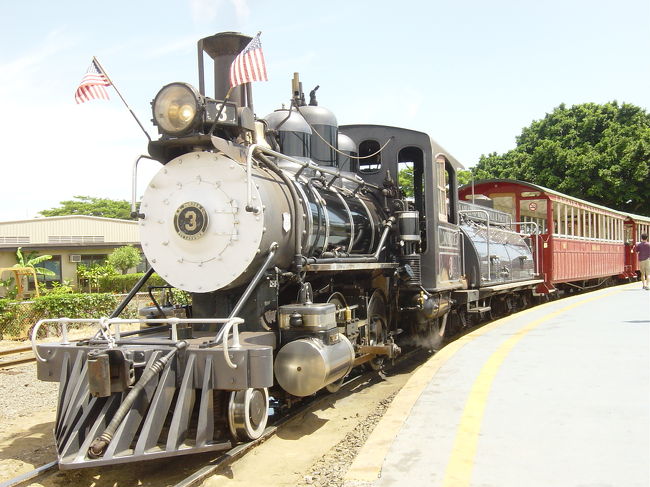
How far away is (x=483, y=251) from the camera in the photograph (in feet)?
35.8

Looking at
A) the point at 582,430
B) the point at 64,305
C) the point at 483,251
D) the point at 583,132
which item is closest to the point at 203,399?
the point at 582,430

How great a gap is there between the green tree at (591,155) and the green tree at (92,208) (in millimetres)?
35885

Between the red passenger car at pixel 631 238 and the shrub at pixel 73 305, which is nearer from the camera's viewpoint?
the shrub at pixel 73 305

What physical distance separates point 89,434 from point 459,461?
251cm

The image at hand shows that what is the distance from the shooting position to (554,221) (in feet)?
51.7

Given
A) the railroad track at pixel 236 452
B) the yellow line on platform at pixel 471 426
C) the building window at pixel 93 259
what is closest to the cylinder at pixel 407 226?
the yellow line on platform at pixel 471 426

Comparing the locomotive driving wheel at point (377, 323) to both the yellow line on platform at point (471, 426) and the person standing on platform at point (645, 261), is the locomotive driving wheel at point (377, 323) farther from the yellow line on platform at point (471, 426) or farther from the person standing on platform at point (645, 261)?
the person standing on platform at point (645, 261)

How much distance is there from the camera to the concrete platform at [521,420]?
366 centimetres

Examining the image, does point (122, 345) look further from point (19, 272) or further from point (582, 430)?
point (19, 272)

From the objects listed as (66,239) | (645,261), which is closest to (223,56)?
(645,261)

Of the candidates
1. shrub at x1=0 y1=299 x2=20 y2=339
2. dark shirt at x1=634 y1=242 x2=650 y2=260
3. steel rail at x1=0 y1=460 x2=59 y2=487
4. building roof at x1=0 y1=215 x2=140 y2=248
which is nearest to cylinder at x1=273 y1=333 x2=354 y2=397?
steel rail at x1=0 y1=460 x2=59 y2=487

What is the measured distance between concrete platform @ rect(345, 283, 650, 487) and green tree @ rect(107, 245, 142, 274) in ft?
80.8

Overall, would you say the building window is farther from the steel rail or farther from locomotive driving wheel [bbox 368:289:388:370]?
the steel rail

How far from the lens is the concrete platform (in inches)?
144
